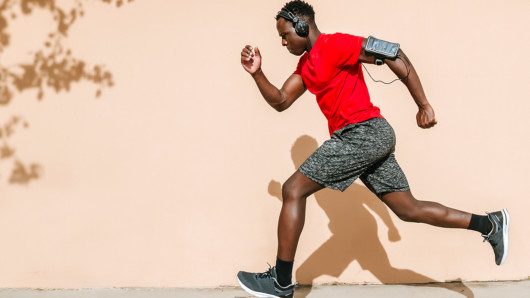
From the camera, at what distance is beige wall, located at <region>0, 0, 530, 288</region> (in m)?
4.54

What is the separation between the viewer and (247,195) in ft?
15.1

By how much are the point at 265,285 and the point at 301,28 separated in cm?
143

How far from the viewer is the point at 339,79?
3.81 m

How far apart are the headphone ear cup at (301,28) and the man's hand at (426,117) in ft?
2.49

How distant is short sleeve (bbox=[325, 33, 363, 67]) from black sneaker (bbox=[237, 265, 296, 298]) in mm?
1204

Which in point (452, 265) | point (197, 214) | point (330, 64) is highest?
point (330, 64)

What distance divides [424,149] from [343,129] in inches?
39.9

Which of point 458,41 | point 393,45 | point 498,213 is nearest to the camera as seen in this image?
point 393,45

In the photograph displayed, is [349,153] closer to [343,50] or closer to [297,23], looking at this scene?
[343,50]

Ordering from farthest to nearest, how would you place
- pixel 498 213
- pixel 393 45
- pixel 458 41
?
pixel 458 41
pixel 498 213
pixel 393 45

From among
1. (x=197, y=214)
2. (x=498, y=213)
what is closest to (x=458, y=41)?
(x=498, y=213)

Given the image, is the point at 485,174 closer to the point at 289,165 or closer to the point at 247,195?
the point at 289,165

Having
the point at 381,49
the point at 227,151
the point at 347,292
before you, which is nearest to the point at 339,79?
the point at 381,49

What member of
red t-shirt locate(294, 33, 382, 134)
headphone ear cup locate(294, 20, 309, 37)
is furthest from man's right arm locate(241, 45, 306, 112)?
headphone ear cup locate(294, 20, 309, 37)
